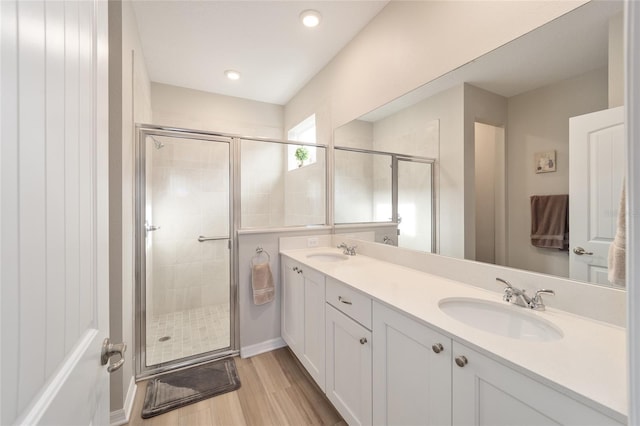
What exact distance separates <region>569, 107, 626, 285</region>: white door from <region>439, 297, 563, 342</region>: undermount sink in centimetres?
24

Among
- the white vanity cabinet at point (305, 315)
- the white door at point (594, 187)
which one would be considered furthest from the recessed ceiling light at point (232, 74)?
the white door at point (594, 187)

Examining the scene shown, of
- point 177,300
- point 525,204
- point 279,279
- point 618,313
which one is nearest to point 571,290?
point 618,313

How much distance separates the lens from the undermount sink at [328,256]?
219cm

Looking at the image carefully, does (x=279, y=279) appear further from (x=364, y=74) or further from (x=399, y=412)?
(x=364, y=74)

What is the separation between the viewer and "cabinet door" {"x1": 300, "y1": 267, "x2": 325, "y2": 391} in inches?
63.2

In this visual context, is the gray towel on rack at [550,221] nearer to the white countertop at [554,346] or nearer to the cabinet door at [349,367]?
the white countertop at [554,346]

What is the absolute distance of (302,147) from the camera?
2.96 m

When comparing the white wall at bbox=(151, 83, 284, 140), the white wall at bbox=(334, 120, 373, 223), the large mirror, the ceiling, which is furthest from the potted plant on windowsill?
the large mirror

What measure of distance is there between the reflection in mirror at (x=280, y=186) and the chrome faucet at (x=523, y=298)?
173 cm

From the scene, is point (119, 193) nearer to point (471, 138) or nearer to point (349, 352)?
point (349, 352)

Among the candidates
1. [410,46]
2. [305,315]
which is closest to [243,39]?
[410,46]

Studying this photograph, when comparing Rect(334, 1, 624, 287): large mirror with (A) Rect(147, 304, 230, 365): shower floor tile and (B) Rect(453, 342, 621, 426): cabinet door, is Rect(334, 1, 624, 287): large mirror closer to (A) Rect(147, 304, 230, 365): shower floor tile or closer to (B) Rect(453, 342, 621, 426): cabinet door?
(B) Rect(453, 342, 621, 426): cabinet door

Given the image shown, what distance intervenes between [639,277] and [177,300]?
294cm

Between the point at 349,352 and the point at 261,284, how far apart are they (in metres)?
1.07
